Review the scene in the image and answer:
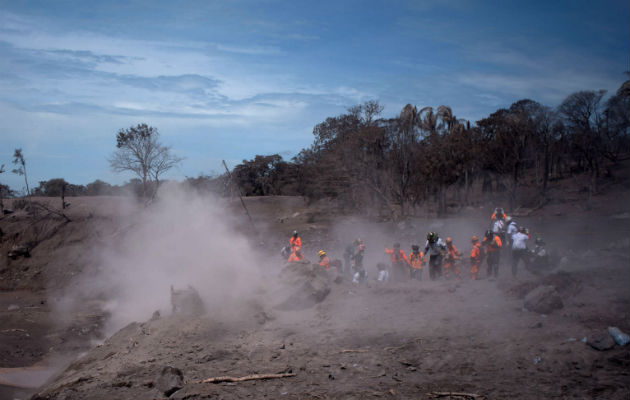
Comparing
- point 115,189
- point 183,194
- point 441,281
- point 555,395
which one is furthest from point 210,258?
point 115,189

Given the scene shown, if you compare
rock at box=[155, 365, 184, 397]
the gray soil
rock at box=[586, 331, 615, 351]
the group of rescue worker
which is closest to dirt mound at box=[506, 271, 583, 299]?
the gray soil

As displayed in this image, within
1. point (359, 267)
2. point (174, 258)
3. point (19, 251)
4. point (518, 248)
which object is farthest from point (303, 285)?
point (19, 251)

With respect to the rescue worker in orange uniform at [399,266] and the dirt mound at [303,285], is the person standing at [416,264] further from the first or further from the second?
the dirt mound at [303,285]

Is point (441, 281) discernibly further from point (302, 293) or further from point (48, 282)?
point (48, 282)

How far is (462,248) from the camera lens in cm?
1941

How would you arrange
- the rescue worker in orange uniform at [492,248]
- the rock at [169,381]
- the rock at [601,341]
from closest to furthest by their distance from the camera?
the rock at [169,381] → the rock at [601,341] → the rescue worker in orange uniform at [492,248]

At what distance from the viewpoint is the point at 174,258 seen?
13.8 metres

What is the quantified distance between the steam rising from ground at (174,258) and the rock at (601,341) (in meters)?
7.70

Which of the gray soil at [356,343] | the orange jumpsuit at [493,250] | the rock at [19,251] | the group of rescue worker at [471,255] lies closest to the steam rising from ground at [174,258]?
the gray soil at [356,343]

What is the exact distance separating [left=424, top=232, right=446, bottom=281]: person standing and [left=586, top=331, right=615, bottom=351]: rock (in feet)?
18.1

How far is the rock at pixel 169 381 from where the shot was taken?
5.83 meters

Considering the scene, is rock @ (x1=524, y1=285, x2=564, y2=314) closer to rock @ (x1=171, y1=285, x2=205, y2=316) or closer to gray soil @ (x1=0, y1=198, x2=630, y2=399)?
gray soil @ (x1=0, y1=198, x2=630, y2=399)

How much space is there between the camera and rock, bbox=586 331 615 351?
19.8 ft

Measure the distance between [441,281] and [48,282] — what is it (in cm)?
1808
